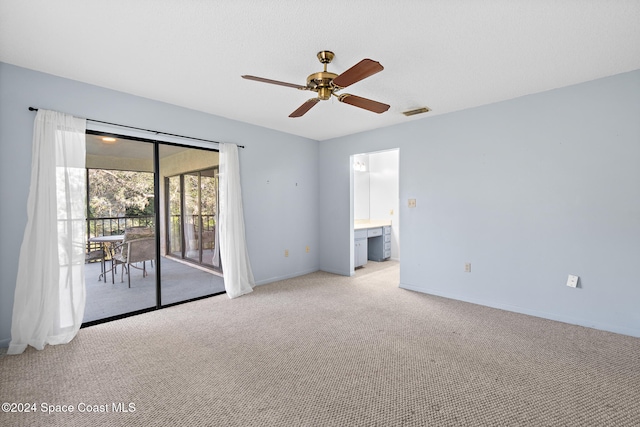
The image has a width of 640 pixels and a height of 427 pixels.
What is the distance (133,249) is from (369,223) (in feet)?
14.2

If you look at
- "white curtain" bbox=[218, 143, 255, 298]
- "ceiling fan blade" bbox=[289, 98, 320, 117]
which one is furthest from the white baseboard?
"ceiling fan blade" bbox=[289, 98, 320, 117]

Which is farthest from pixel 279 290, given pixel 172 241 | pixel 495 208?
pixel 495 208

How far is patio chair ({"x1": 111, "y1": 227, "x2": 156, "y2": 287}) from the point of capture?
144 inches

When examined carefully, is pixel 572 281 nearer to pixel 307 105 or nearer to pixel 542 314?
pixel 542 314

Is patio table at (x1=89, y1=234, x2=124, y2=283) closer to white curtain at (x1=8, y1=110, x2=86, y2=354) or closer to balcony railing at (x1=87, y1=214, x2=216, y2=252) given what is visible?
balcony railing at (x1=87, y1=214, x2=216, y2=252)

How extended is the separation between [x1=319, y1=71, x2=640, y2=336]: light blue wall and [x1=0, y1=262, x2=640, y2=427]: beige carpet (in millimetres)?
366

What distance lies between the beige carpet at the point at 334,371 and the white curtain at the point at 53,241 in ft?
0.75

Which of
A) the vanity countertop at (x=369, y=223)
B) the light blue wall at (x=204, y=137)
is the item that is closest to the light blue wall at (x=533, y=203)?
the vanity countertop at (x=369, y=223)

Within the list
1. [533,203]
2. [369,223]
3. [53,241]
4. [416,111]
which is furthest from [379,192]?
[53,241]

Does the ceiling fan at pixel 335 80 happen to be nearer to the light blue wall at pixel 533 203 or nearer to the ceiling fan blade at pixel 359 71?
the ceiling fan blade at pixel 359 71

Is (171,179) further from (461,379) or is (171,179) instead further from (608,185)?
(608,185)

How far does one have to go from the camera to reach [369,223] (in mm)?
6273

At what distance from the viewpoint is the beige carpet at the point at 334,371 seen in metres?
1.71

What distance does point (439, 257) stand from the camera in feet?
12.9
